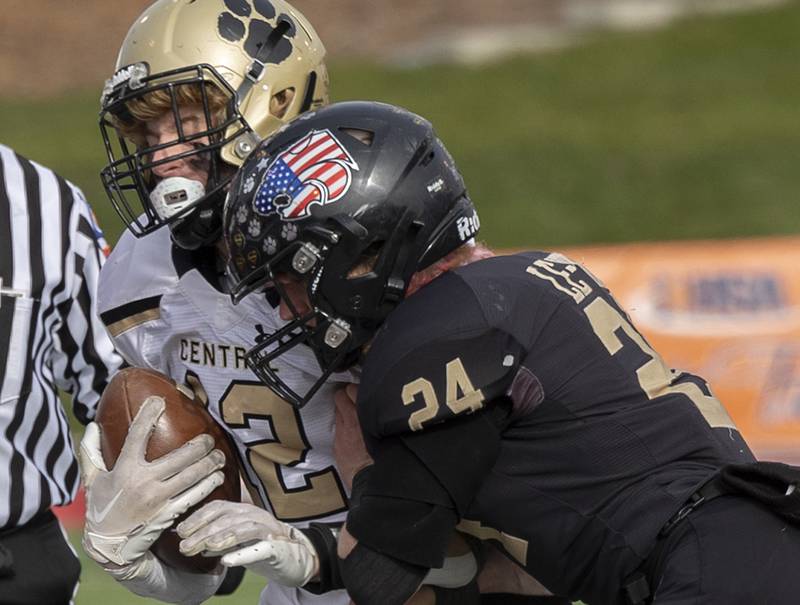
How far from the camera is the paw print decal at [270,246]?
259 cm

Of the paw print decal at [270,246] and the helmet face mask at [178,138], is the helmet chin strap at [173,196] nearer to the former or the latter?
the helmet face mask at [178,138]

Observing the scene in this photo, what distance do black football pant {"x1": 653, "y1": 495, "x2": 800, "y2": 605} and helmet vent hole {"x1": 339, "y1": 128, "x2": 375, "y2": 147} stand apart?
33.7 inches

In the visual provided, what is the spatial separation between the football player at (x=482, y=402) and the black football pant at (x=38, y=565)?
0.85 metres

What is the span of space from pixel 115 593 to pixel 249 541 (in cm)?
320

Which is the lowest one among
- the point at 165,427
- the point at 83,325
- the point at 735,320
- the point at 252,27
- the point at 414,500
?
the point at 735,320

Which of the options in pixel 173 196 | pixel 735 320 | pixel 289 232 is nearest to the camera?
pixel 289 232

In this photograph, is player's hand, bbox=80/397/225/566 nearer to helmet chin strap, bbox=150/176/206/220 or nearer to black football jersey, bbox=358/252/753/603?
helmet chin strap, bbox=150/176/206/220

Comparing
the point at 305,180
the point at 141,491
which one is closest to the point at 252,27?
the point at 305,180

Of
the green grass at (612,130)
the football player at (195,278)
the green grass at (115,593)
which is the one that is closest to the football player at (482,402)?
the football player at (195,278)

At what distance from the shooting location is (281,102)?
316 cm

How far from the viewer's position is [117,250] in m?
3.26

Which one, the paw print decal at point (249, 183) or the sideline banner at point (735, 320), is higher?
the paw print decal at point (249, 183)

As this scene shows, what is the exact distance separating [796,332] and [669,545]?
5278mm

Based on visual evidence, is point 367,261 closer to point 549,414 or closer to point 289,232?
point 289,232
